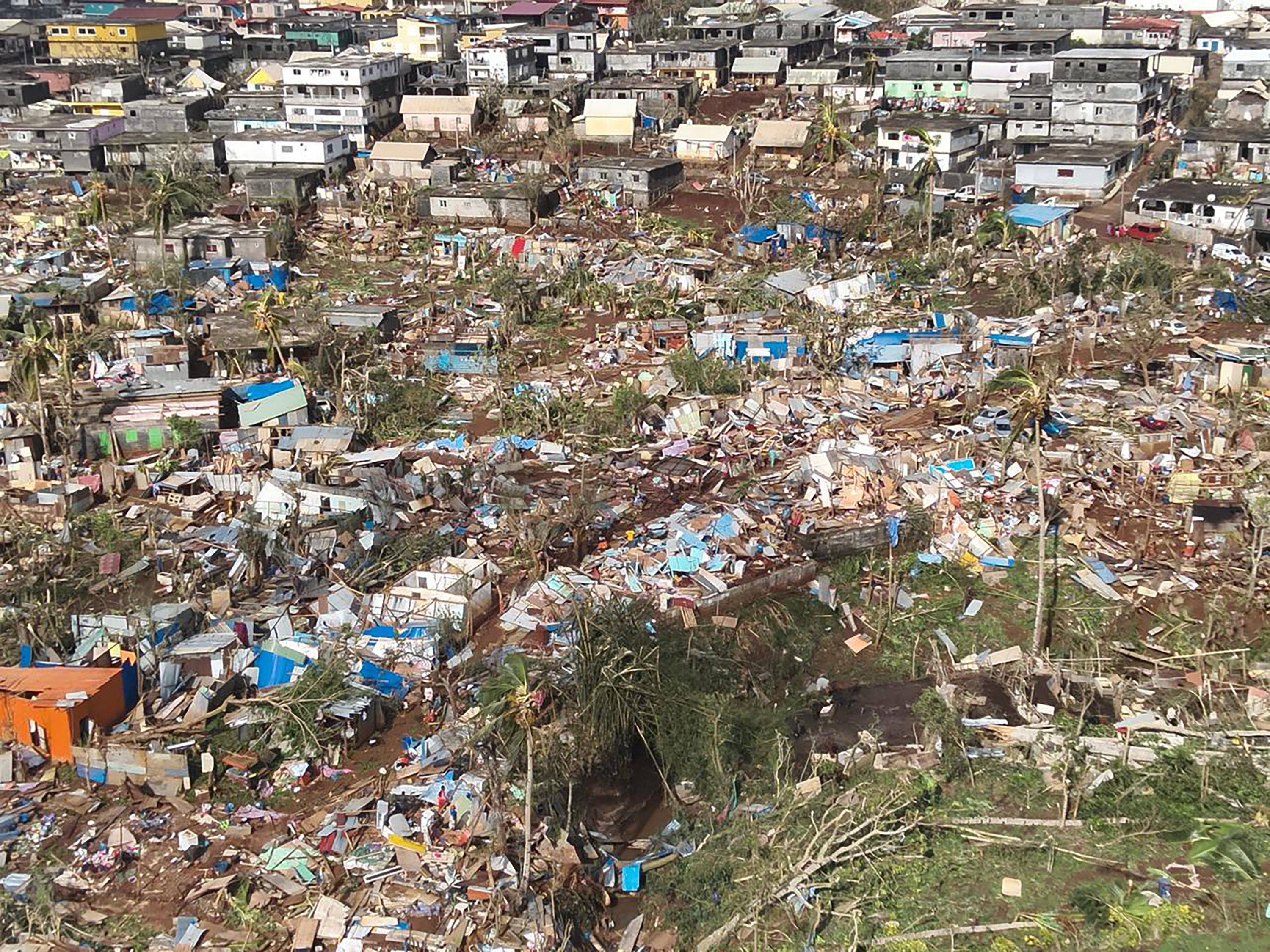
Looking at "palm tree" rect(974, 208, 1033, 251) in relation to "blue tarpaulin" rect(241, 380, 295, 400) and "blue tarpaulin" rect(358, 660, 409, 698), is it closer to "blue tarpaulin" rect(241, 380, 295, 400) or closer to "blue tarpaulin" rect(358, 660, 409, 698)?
"blue tarpaulin" rect(241, 380, 295, 400)

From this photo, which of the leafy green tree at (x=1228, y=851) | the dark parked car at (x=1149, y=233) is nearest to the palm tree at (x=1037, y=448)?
the leafy green tree at (x=1228, y=851)

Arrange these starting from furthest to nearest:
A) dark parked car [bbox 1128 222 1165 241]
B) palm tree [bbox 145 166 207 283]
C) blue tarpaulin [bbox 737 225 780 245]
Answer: palm tree [bbox 145 166 207 283], blue tarpaulin [bbox 737 225 780 245], dark parked car [bbox 1128 222 1165 241]

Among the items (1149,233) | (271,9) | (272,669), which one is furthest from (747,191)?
(271,9)

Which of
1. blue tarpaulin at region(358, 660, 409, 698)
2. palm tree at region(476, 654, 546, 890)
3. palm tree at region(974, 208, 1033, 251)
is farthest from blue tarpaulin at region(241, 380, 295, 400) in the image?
palm tree at region(974, 208, 1033, 251)

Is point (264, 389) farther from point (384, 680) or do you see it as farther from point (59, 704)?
point (59, 704)

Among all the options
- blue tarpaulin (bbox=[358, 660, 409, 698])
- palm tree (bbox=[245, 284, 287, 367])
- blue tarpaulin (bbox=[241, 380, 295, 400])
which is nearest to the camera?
blue tarpaulin (bbox=[358, 660, 409, 698])

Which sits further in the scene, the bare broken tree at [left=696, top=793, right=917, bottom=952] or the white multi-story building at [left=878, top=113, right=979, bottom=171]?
the white multi-story building at [left=878, top=113, right=979, bottom=171]

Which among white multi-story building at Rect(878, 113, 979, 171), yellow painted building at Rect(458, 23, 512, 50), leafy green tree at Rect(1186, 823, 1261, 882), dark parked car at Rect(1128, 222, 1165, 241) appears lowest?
leafy green tree at Rect(1186, 823, 1261, 882)
